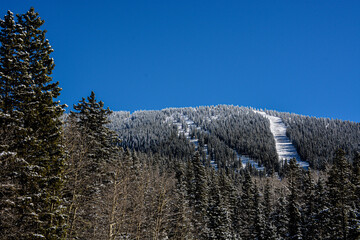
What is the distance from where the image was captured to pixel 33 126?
15531 mm

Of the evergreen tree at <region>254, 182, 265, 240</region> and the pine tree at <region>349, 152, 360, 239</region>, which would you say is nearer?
the pine tree at <region>349, 152, 360, 239</region>

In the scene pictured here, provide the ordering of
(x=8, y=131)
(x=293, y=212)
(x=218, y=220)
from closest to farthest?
(x=8, y=131) → (x=218, y=220) → (x=293, y=212)

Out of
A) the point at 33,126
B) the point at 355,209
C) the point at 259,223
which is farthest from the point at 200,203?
the point at 33,126

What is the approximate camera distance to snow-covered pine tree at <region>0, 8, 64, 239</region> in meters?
13.9

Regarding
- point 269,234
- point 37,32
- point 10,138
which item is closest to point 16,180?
point 10,138

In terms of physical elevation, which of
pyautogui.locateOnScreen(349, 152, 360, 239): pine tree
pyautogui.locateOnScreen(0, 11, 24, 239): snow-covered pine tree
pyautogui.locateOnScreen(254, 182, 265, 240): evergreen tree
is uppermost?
pyautogui.locateOnScreen(0, 11, 24, 239): snow-covered pine tree

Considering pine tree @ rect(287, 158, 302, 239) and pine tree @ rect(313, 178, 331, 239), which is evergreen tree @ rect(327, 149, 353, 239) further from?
pine tree @ rect(287, 158, 302, 239)

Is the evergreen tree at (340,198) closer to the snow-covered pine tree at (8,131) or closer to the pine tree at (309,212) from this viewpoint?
the pine tree at (309,212)

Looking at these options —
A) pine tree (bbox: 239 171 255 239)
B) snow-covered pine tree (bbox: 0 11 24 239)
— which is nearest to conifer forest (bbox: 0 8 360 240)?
snow-covered pine tree (bbox: 0 11 24 239)

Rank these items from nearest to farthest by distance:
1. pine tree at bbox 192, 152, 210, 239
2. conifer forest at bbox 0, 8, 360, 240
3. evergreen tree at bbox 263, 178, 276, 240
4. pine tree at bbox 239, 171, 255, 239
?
1. conifer forest at bbox 0, 8, 360, 240
2. pine tree at bbox 192, 152, 210, 239
3. evergreen tree at bbox 263, 178, 276, 240
4. pine tree at bbox 239, 171, 255, 239

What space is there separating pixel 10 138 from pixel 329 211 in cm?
4053

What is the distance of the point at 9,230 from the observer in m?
12.1

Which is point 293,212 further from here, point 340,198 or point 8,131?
point 8,131

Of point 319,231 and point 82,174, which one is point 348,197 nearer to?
point 319,231
